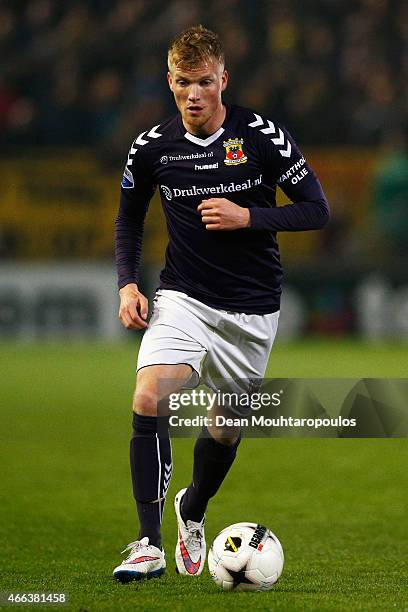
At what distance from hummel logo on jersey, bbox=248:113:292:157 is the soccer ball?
141cm

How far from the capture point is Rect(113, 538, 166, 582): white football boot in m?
4.13

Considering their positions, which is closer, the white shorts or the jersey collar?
the white shorts

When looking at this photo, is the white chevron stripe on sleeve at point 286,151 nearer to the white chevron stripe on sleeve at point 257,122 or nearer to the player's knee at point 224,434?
the white chevron stripe on sleeve at point 257,122

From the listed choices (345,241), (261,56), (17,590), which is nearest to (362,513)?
(17,590)

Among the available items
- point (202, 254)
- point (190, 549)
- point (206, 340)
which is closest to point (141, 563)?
point (190, 549)

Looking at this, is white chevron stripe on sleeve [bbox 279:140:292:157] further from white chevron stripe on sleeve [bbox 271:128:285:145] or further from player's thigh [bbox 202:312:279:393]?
player's thigh [bbox 202:312:279:393]

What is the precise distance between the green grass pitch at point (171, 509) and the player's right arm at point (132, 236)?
945 mm

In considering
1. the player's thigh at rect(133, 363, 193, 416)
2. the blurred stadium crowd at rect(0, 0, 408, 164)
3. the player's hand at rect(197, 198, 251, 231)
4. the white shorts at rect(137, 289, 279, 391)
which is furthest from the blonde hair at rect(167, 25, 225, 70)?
the blurred stadium crowd at rect(0, 0, 408, 164)

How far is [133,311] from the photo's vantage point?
14.5 feet

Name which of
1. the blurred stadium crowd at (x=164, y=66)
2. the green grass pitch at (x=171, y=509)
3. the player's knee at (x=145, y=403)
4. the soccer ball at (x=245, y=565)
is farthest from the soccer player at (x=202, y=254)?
the blurred stadium crowd at (x=164, y=66)

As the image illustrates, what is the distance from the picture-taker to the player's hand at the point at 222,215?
4.34m

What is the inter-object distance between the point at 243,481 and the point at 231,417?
2287 millimetres

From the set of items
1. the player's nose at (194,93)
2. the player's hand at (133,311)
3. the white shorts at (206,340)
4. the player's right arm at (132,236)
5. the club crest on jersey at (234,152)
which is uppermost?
the player's nose at (194,93)

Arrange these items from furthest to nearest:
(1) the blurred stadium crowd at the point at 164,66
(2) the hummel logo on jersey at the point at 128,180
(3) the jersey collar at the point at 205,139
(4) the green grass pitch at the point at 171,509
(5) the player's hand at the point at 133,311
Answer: (1) the blurred stadium crowd at the point at 164,66 → (2) the hummel logo on jersey at the point at 128,180 → (3) the jersey collar at the point at 205,139 → (5) the player's hand at the point at 133,311 → (4) the green grass pitch at the point at 171,509
